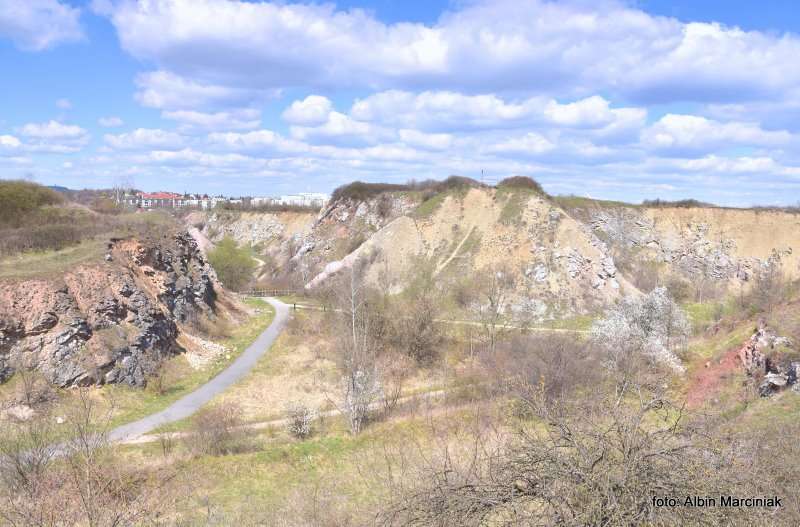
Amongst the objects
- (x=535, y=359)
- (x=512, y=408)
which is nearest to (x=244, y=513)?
(x=512, y=408)

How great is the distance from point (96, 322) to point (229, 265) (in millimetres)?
33206

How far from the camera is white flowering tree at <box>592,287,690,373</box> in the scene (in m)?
26.1

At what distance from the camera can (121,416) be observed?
22750 mm

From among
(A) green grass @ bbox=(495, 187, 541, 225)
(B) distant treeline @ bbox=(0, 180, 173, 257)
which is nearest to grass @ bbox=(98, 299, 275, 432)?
(B) distant treeline @ bbox=(0, 180, 173, 257)

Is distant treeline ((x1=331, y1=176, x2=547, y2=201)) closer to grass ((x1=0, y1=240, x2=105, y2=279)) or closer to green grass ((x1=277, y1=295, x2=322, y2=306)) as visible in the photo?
green grass ((x1=277, y1=295, x2=322, y2=306))

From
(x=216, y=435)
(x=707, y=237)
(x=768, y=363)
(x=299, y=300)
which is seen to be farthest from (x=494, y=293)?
(x=707, y=237)

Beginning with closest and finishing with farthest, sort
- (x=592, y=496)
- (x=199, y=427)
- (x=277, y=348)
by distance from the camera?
(x=592, y=496)
(x=199, y=427)
(x=277, y=348)

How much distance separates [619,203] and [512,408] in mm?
61767

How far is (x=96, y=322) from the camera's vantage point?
2741cm

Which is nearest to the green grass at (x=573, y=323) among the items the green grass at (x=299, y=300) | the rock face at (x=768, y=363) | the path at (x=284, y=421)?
the path at (x=284, y=421)

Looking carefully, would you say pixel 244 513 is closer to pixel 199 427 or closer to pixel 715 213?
pixel 199 427

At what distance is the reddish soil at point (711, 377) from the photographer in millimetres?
21594

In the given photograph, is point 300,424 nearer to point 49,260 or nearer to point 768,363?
point 768,363

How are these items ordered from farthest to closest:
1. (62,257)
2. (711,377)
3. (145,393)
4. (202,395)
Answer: (62,257)
(202,395)
(145,393)
(711,377)
